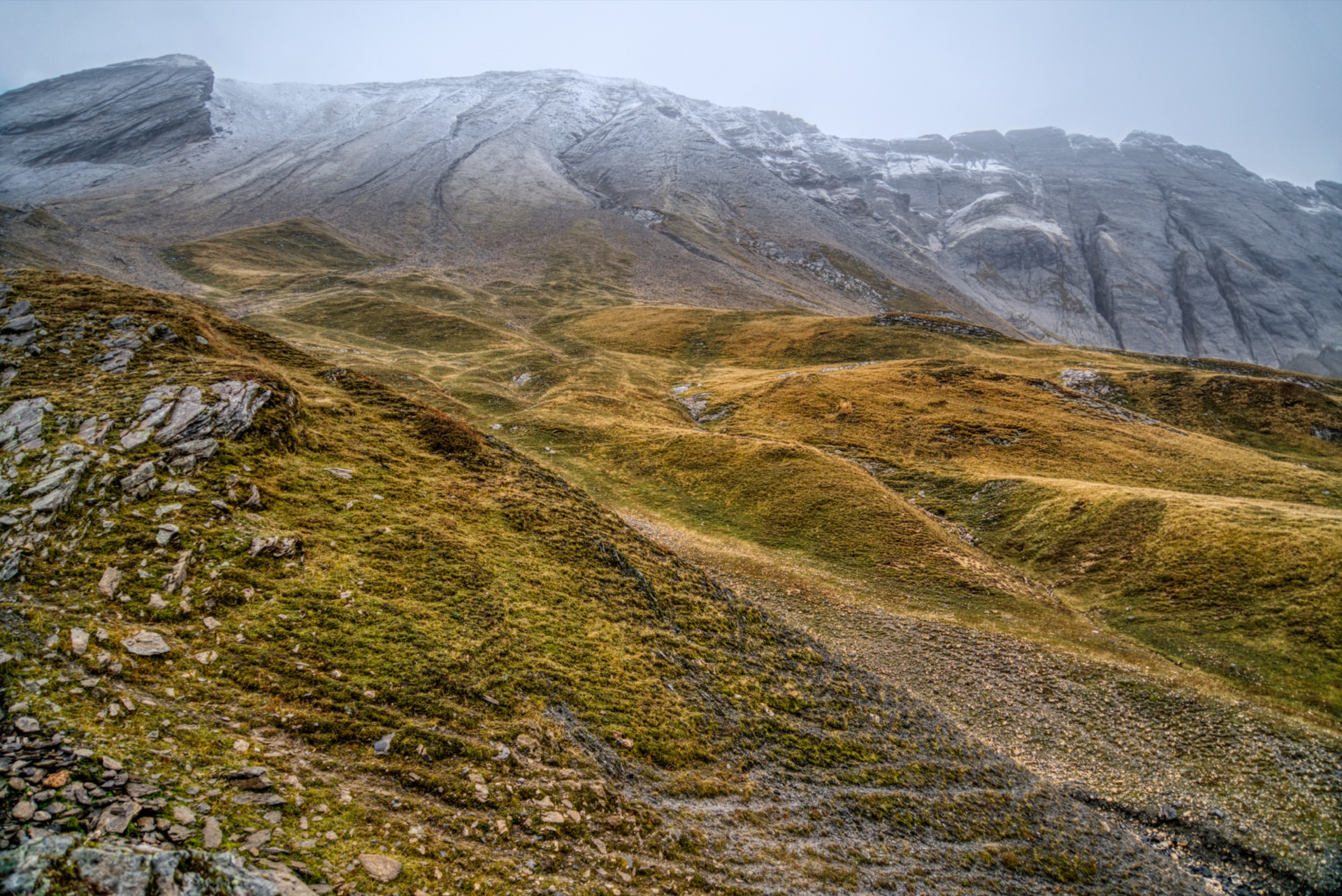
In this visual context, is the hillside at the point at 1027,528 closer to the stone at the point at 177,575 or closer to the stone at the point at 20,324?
the stone at the point at 177,575

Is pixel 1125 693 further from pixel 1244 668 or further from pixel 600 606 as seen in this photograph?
pixel 600 606

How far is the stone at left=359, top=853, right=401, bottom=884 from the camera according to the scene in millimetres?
11250

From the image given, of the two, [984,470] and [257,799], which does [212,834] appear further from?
[984,470]

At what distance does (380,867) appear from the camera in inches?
450

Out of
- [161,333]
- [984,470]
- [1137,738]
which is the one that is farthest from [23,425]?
[984,470]

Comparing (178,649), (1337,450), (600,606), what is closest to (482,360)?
(600,606)

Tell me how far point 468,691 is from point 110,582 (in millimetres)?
10064

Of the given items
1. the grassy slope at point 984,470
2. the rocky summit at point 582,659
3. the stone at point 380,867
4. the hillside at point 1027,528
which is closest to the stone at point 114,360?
the rocky summit at point 582,659

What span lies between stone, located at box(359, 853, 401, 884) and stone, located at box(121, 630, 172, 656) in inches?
303

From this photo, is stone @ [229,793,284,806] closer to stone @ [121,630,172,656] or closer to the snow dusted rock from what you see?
stone @ [121,630,172,656]

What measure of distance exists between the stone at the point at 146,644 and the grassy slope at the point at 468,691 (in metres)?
0.26

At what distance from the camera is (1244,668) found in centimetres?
3319

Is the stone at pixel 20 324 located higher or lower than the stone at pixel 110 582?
higher

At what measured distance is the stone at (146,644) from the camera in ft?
45.1
